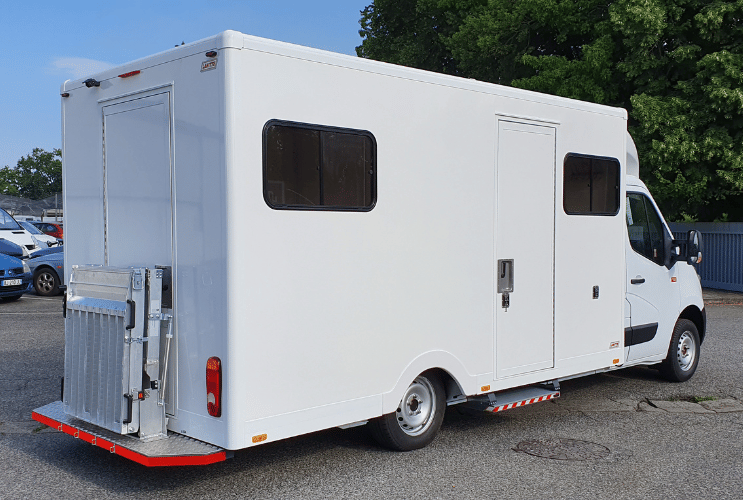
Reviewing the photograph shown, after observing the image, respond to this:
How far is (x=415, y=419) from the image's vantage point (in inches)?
229

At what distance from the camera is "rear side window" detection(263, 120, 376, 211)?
4785 millimetres

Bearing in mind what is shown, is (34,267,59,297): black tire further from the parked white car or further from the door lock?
the door lock

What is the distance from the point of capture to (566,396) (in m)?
7.81

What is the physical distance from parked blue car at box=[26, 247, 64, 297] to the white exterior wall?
461 inches

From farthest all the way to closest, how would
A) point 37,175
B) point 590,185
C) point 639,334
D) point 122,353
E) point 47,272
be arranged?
point 37,175 < point 47,272 < point 639,334 < point 590,185 < point 122,353

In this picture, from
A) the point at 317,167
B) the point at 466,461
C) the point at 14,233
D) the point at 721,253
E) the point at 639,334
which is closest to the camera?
the point at 317,167

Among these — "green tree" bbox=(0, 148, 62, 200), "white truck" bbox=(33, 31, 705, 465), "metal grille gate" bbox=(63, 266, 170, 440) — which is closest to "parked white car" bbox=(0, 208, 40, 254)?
"white truck" bbox=(33, 31, 705, 465)

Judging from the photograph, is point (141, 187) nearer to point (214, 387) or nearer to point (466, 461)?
point (214, 387)

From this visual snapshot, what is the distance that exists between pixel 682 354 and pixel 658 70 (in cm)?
1122

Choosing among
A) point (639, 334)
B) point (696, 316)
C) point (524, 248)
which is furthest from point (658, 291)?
point (524, 248)

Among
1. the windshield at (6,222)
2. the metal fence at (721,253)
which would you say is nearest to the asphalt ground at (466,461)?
the metal fence at (721,253)

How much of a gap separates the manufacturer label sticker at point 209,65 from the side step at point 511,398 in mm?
3301

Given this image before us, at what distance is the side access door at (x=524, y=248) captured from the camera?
6234mm

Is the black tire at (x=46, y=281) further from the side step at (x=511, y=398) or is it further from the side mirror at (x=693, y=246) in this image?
the side mirror at (x=693, y=246)
